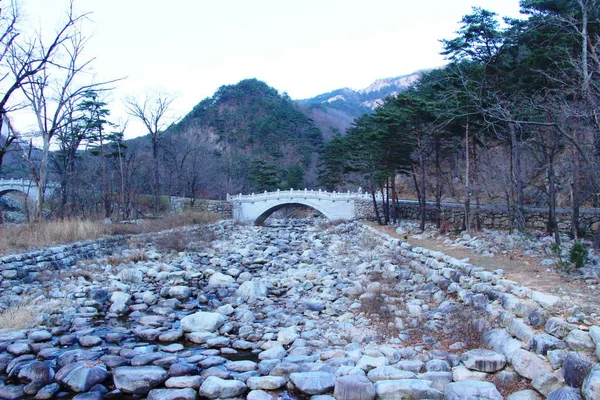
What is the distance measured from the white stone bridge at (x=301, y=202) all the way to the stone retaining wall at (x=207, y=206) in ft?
1.65

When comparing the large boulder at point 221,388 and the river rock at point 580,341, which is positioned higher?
the river rock at point 580,341

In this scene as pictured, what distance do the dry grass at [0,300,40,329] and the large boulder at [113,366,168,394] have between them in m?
3.12

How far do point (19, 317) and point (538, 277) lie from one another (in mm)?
9302

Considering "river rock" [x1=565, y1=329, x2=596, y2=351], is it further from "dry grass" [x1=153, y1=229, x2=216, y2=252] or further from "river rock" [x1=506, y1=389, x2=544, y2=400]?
"dry grass" [x1=153, y1=229, x2=216, y2=252]

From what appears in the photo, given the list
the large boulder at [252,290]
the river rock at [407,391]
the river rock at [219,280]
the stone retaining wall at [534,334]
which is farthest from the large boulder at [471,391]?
the river rock at [219,280]

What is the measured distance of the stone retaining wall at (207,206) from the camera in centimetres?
3117

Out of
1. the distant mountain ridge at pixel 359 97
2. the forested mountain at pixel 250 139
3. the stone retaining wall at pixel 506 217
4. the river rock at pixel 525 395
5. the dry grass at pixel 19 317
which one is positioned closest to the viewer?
the river rock at pixel 525 395

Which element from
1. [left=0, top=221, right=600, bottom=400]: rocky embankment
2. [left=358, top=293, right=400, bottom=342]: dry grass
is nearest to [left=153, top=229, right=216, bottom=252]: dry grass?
[left=0, top=221, right=600, bottom=400]: rocky embankment

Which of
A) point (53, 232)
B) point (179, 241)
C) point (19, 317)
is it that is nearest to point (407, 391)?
point (19, 317)

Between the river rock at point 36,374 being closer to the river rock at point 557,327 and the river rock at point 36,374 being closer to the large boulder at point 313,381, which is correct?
the large boulder at point 313,381

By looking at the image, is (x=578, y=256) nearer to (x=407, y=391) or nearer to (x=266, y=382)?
(x=407, y=391)

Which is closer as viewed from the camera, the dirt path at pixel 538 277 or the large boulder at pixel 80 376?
the large boulder at pixel 80 376

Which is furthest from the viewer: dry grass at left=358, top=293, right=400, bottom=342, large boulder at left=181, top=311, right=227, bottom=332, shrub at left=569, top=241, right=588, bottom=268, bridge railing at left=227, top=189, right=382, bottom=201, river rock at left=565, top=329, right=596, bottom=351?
bridge railing at left=227, top=189, right=382, bottom=201

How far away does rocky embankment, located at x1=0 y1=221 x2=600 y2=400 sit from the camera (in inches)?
186
